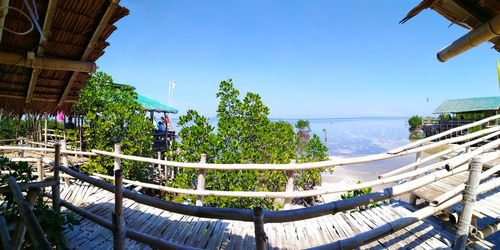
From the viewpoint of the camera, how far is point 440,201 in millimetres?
2225

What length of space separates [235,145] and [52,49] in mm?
4369

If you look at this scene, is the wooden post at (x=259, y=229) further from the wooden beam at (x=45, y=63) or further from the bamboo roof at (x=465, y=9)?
the wooden beam at (x=45, y=63)

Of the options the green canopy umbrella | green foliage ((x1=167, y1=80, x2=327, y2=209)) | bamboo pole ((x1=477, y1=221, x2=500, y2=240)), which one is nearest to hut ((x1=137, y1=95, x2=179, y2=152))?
the green canopy umbrella

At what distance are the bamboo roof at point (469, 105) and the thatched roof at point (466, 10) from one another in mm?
24705

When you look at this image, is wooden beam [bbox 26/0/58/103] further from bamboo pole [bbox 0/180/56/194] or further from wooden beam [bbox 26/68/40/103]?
bamboo pole [bbox 0/180/56/194]

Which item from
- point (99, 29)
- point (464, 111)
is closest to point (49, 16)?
point (99, 29)

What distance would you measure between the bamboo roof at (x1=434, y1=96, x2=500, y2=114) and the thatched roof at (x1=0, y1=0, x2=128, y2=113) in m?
26.1

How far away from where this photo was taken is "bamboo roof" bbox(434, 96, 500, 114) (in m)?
21.9

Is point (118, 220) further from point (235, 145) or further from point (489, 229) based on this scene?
point (235, 145)

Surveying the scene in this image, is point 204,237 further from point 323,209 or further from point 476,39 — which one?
point 476,39

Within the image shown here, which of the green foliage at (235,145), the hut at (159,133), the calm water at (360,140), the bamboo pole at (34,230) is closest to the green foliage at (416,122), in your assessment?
the calm water at (360,140)

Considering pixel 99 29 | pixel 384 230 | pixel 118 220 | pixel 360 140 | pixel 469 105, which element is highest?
pixel 469 105

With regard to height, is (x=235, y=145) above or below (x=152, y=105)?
below

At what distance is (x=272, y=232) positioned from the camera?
3170mm
